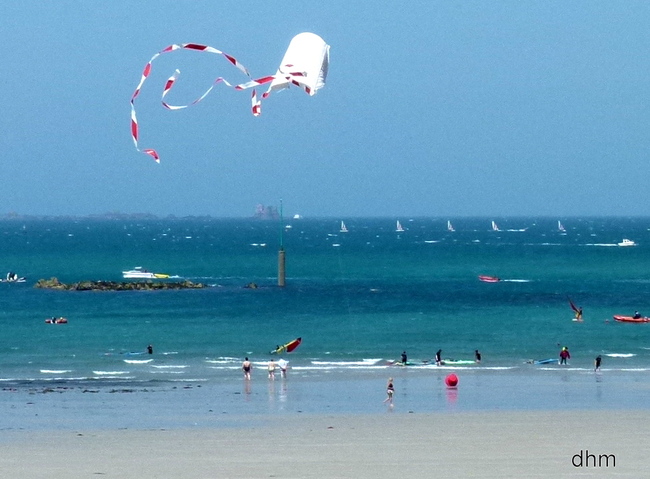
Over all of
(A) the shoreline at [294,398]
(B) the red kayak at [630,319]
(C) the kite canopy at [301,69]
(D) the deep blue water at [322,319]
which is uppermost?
(C) the kite canopy at [301,69]

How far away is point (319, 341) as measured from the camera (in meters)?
45.3

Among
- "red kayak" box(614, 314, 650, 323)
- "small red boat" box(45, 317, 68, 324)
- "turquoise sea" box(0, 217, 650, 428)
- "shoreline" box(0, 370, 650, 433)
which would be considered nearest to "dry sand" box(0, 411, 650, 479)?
"shoreline" box(0, 370, 650, 433)

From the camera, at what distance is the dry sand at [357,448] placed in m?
18.0

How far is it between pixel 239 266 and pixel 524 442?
3383 inches

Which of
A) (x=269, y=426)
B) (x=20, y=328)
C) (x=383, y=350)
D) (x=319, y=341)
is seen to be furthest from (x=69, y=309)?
(x=269, y=426)

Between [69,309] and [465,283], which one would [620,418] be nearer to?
[69,309]

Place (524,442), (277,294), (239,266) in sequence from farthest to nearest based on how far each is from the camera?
(239,266)
(277,294)
(524,442)

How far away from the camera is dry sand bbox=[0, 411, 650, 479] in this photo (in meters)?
18.0

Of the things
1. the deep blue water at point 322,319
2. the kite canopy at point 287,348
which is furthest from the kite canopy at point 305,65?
the kite canopy at point 287,348

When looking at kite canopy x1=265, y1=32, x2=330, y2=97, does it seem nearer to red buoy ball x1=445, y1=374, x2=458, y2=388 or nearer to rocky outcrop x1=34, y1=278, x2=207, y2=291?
red buoy ball x1=445, y1=374, x2=458, y2=388

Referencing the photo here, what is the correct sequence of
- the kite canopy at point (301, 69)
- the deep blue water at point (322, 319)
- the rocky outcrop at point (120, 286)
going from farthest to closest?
the rocky outcrop at point (120, 286) → the deep blue water at point (322, 319) → the kite canopy at point (301, 69)

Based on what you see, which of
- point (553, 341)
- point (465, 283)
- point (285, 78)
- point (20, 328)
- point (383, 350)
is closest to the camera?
point (285, 78)

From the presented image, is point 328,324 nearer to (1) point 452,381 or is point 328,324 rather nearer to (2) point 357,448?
(1) point 452,381

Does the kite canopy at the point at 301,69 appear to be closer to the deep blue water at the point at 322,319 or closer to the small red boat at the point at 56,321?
the deep blue water at the point at 322,319
